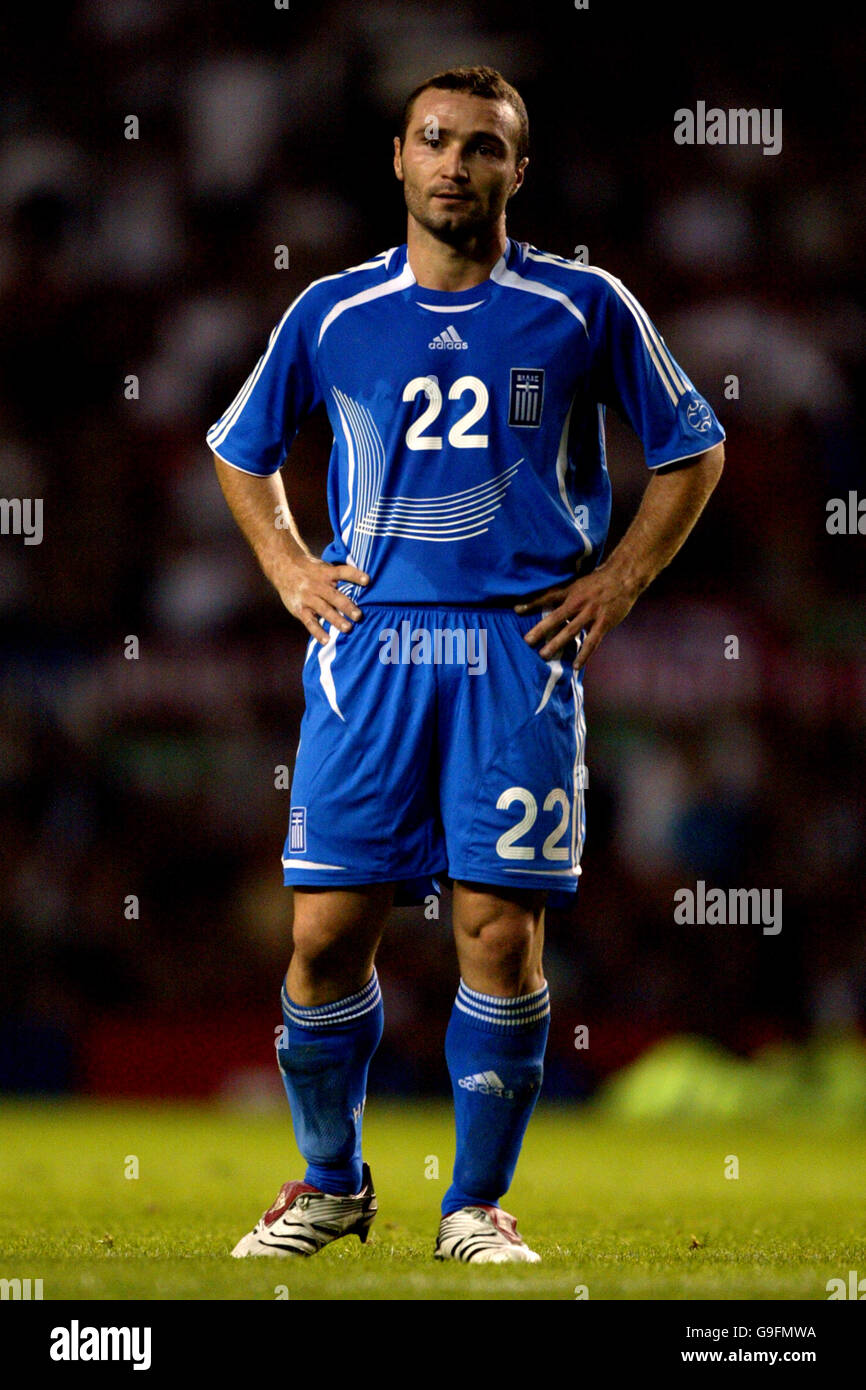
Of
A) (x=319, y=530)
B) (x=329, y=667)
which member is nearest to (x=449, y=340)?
(x=329, y=667)

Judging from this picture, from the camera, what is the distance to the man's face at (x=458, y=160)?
387 cm

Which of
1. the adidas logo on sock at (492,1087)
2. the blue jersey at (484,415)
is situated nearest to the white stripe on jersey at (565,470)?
the blue jersey at (484,415)

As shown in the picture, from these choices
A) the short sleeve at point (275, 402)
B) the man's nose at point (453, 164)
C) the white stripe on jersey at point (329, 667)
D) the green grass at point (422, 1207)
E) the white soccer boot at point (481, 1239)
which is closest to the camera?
the green grass at point (422, 1207)

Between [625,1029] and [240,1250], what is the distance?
6.09 metres

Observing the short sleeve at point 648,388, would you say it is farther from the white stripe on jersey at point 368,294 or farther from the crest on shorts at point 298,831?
the crest on shorts at point 298,831

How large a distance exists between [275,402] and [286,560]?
365 mm

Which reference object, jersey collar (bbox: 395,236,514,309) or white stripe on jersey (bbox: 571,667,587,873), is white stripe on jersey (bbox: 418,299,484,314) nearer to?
jersey collar (bbox: 395,236,514,309)

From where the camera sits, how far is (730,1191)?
622 cm

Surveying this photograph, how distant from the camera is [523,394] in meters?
3.89

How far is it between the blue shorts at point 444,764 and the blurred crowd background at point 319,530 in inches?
239

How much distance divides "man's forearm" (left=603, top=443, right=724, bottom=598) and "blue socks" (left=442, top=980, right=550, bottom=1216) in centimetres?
95

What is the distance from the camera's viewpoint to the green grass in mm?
3404

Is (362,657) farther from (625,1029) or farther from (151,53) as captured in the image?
(151,53)

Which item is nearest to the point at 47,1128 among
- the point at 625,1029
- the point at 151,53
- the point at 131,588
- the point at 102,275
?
the point at 625,1029
